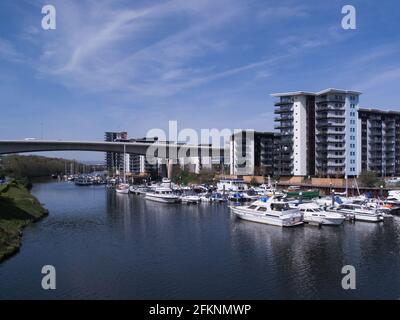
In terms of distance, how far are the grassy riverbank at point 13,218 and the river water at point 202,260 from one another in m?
0.85

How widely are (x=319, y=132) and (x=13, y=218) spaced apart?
4674 cm

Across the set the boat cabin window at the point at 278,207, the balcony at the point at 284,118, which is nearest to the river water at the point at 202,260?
the boat cabin window at the point at 278,207

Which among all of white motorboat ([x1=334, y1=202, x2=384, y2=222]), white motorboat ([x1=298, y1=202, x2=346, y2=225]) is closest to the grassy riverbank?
white motorboat ([x1=298, y1=202, x2=346, y2=225])

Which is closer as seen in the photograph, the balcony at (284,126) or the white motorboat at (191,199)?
the white motorboat at (191,199)

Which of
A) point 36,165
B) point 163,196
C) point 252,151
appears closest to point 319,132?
point 252,151

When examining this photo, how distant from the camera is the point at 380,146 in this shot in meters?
67.9

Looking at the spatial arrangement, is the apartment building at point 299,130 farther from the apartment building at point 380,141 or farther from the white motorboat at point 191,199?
the white motorboat at point 191,199

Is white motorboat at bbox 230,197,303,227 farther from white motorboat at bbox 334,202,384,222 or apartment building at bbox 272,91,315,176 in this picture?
apartment building at bbox 272,91,315,176

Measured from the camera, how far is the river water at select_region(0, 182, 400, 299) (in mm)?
18391

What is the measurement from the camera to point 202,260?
23.4m

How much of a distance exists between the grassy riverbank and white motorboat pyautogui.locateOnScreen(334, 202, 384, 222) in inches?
1131

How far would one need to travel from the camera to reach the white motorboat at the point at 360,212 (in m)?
36.4
